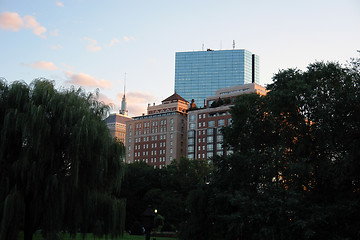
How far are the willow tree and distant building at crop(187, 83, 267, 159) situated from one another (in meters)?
130

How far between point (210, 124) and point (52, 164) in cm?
13805

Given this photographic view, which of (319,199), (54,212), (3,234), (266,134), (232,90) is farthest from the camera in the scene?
(232,90)

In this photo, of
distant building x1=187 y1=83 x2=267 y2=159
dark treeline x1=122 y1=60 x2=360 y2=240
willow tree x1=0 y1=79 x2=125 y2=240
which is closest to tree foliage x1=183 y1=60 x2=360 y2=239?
dark treeline x1=122 y1=60 x2=360 y2=240

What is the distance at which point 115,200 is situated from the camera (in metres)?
36.5

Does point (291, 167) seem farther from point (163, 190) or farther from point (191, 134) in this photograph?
point (191, 134)

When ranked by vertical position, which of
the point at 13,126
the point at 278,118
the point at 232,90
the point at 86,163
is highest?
the point at 232,90

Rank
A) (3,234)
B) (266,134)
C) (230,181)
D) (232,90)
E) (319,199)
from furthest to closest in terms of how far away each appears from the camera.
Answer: (232,90)
(266,134)
(230,181)
(319,199)
(3,234)

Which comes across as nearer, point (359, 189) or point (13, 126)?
point (13, 126)

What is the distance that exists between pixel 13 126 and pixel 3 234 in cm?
749

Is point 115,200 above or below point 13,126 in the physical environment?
below

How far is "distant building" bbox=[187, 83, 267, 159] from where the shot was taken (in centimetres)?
16700

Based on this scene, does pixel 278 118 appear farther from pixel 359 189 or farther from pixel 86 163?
pixel 86 163

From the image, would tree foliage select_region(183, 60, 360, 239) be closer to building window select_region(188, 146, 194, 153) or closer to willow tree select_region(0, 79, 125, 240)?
willow tree select_region(0, 79, 125, 240)

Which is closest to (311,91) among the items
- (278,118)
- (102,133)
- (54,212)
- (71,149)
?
(278,118)
